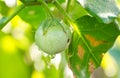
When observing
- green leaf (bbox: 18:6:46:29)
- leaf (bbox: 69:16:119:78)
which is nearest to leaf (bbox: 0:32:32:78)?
green leaf (bbox: 18:6:46:29)

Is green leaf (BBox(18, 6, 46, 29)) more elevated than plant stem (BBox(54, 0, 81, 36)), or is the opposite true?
plant stem (BBox(54, 0, 81, 36))

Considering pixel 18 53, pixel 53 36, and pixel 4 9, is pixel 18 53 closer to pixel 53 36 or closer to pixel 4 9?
pixel 4 9

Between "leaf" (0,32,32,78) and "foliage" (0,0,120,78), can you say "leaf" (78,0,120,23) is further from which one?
"leaf" (0,32,32,78)

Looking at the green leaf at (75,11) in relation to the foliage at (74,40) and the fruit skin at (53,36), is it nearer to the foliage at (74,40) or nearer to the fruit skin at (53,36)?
the foliage at (74,40)

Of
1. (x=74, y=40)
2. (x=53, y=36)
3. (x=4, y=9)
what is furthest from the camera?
(x=4, y=9)

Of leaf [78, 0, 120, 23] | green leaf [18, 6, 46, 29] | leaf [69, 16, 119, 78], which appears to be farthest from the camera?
green leaf [18, 6, 46, 29]

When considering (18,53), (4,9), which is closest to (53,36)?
(4,9)

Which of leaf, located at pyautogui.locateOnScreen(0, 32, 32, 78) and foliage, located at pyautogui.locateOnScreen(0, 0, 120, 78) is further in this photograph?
leaf, located at pyautogui.locateOnScreen(0, 32, 32, 78)
